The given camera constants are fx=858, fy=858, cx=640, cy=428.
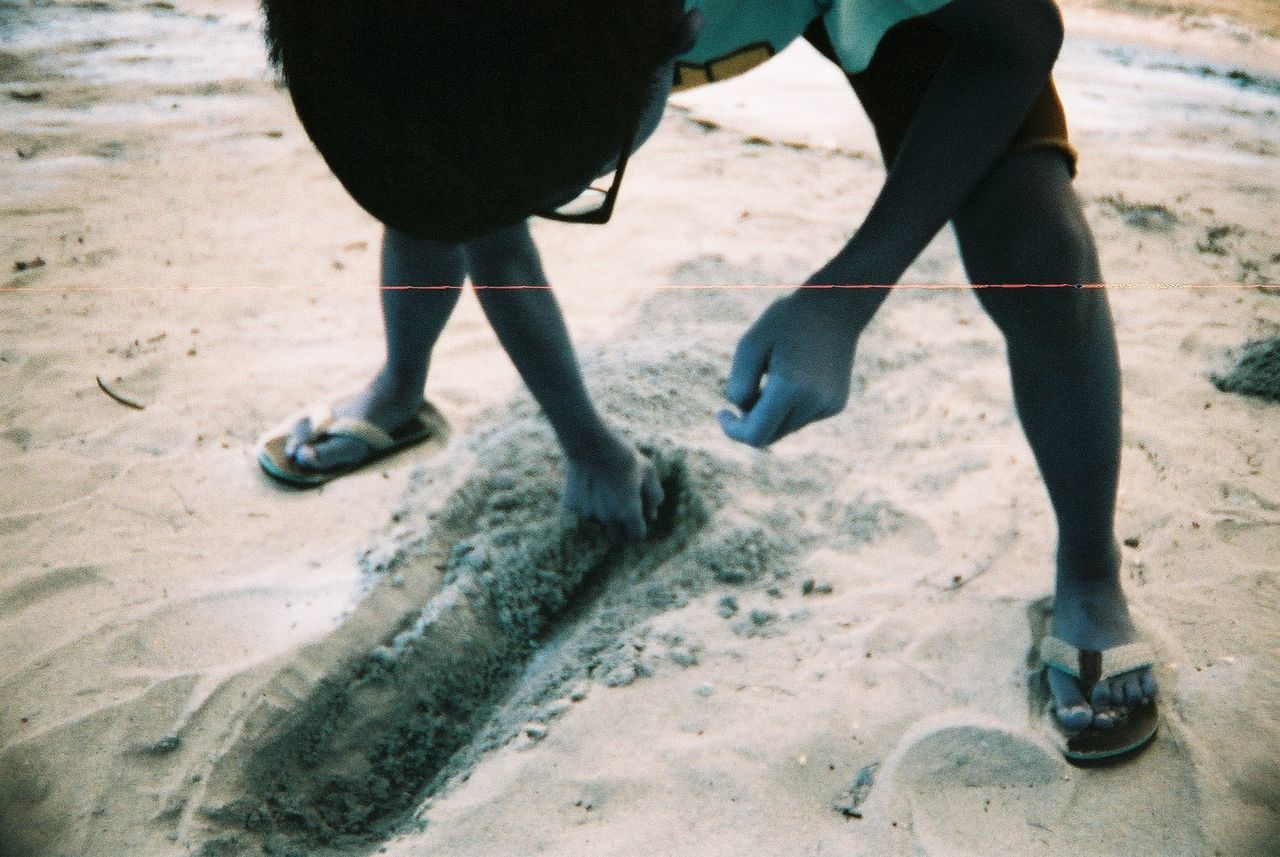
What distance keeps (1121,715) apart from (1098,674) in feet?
0.23

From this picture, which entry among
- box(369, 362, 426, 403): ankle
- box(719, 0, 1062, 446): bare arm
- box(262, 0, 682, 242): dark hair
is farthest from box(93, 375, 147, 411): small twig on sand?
box(719, 0, 1062, 446): bare arm

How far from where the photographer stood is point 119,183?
10.3 ft

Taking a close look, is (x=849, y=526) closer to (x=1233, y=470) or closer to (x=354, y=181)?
(x=1233, y=470)

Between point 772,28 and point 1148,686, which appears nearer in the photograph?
point 772,28

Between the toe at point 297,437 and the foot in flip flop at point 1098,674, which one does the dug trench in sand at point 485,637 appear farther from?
the foot in flip flop at point 1098,674

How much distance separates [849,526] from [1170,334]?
4.15 feet

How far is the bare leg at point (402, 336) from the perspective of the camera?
6.15ft

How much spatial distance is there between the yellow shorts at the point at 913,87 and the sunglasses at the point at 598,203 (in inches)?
15.7

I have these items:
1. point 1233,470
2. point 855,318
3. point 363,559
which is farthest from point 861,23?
point 1233,470

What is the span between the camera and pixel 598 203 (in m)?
1.35

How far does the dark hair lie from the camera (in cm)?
80

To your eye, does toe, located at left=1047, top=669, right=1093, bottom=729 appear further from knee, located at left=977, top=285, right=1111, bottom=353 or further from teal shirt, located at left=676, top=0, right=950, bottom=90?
teal shirt, located at left=676, top=0, right=950, bottom=90

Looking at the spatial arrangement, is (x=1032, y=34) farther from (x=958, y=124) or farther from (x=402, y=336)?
(x=402, y=336)

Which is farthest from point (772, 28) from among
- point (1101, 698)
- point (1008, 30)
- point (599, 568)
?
point (1101, 698)
